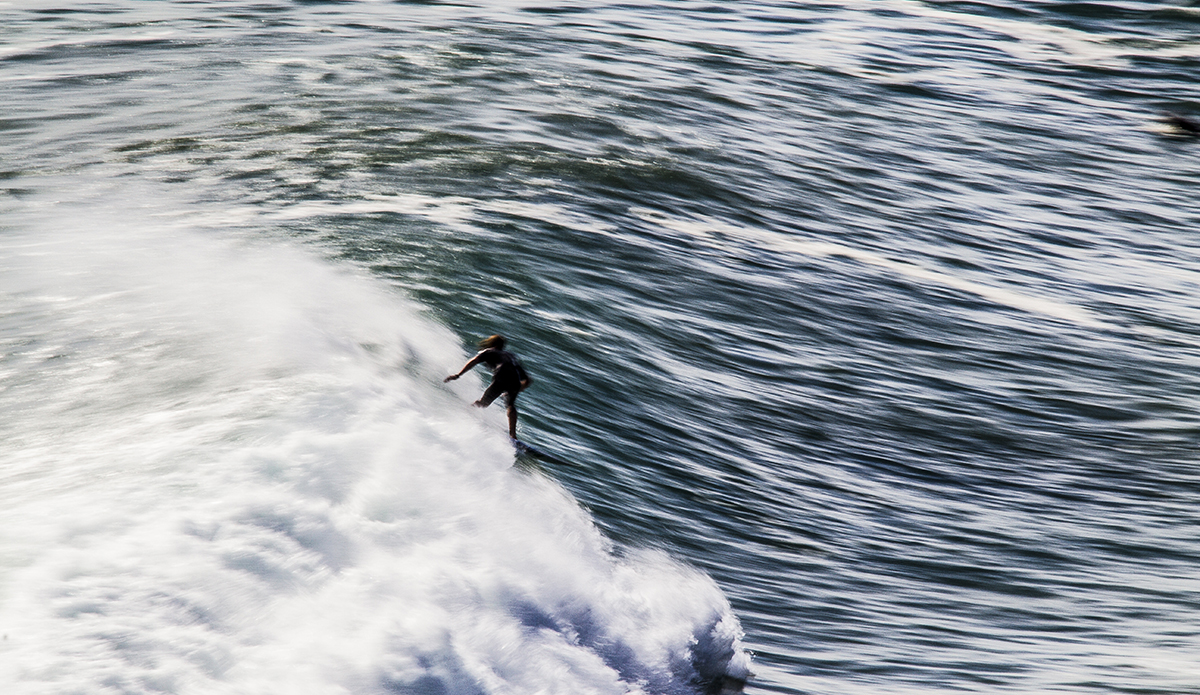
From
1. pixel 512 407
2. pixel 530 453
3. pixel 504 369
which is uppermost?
pixel 504 369

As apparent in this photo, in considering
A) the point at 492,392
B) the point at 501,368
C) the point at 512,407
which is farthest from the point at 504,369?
the point at 512,407

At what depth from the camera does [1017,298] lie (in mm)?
19969

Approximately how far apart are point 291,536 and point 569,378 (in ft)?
19.8

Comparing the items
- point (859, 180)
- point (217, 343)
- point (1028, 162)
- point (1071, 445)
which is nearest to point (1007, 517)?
point (1071, 445)

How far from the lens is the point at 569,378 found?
12.6 meters

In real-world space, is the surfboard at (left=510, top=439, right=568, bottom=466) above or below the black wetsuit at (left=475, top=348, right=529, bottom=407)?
below

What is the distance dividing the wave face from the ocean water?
0.03m

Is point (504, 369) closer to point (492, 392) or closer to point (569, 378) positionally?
point (492, 392)

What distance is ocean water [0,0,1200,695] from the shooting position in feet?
22.3

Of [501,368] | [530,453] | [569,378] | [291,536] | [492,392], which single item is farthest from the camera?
[569,378]

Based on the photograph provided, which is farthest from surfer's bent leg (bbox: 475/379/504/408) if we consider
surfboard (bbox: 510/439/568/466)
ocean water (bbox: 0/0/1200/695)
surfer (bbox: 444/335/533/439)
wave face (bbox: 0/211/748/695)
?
surfboard (bbox: 510/439/568/466)

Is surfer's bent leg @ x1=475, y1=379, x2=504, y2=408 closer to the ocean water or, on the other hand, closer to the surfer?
the surfer

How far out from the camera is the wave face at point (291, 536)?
595 centimetres

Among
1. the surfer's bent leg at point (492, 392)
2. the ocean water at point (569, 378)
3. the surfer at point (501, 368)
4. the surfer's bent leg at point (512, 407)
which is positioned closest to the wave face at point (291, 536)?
the ocean water at point (569, 378)
